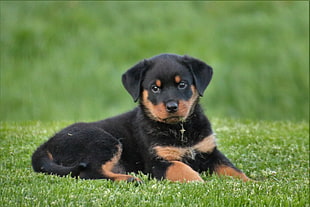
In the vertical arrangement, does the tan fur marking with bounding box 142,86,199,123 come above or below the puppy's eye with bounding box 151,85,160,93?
below

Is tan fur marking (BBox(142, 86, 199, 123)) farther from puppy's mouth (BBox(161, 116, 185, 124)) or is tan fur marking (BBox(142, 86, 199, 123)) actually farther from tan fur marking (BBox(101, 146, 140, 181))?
tan fur marking (BBox(101, 146, 140, 181))

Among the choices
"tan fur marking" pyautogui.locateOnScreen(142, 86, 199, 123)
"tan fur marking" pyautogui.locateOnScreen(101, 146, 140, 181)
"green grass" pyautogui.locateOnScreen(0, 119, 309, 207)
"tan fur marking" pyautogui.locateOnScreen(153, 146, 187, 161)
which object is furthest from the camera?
"tan fur marking" pyautogui.locateOnScreen(153, 146, 187, 161)

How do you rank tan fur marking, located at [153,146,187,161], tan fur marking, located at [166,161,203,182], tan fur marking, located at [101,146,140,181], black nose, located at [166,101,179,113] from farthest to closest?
1. tan fur marking, located at [153,146,187,161]
2. black nose, located at [166,101,179,113]
3. tan fur marking, located at [166,161,203,182]
4. tan fur marking, located at [101,146,140,181]

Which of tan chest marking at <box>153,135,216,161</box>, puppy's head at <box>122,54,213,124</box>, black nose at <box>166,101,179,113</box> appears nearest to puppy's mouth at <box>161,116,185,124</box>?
puppy's head at <box>122,54,213,124</box>

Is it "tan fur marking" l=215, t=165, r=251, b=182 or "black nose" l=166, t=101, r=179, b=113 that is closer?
"black nose" l=166, t=101, r=179, b=113

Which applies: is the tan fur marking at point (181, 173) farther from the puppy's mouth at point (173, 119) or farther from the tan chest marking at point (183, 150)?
the puppy's mouth at point (173, 119)

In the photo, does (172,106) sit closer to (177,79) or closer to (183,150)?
(177,79)

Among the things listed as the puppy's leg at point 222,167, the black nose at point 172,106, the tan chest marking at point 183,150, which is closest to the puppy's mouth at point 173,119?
the black nose at point 172,106
